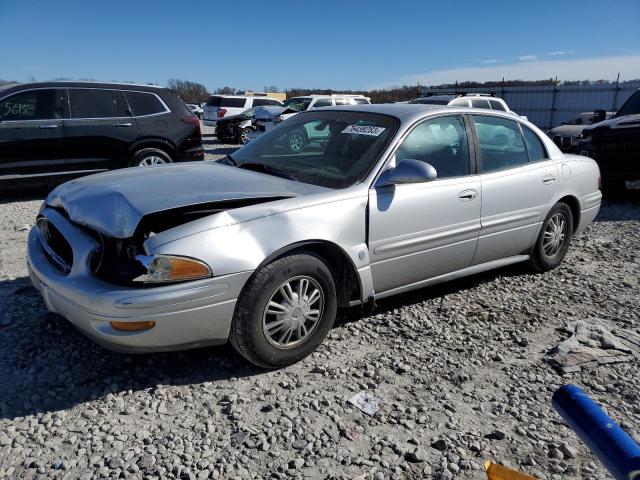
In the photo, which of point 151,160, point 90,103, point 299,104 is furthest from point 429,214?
point 299,104

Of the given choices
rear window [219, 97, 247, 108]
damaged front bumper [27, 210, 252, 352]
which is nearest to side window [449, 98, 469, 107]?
damaged front bumper [27, 210, 252, 352]

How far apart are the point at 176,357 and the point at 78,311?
2.37 ft

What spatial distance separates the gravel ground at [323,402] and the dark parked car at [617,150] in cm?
473

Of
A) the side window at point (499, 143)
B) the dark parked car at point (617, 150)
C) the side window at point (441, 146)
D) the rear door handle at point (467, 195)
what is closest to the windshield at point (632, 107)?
the dark parked car at point (617, 150)

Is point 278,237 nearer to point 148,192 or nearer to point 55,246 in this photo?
point 148,192

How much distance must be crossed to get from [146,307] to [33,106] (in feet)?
20.6

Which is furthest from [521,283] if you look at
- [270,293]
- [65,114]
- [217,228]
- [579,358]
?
[65,114]

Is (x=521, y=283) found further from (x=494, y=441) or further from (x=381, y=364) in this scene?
(x=494, y=441)

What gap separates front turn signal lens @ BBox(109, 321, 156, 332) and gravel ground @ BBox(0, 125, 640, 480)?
17.1 inches

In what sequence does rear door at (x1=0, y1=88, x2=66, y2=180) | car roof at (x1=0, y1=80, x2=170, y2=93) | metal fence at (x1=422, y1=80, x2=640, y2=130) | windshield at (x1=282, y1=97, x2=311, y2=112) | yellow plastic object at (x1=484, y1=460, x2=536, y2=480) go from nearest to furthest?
yellow plastic object at (x1=484, y1=460, x2=536, y2=480)
rear door at (x1=0, y1=88, x2=66, y2=180)
car roof at (x1=0, y1=80, x2=170, y2=93)
windshield at (x1=282, y1=97, x2=311, y2=112)
metal fence at (x1=422, y1=80, x2=640, y2=130)

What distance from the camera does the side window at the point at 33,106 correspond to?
7305mm

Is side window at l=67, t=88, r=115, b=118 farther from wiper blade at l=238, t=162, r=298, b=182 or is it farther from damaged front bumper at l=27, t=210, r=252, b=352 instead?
damaged front bumper at l=27, t=210, r=252, b=352

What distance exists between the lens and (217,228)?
2.80 metres

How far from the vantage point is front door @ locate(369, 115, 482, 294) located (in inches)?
137
